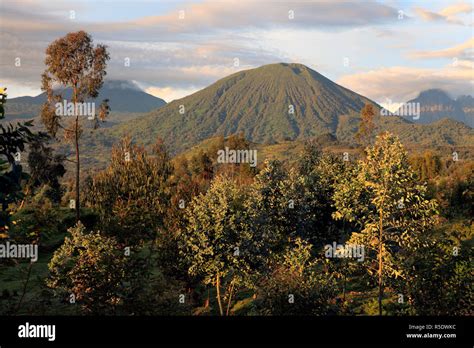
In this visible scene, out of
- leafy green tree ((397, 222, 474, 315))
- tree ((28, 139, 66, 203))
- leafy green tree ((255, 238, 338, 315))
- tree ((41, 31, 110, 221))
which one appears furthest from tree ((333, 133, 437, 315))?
tree ((28, 139, 66, 203))

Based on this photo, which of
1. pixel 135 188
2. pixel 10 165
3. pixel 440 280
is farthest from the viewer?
pixel 135 188

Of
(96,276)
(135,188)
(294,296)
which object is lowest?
(294,296)

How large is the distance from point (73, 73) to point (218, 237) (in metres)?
39.7

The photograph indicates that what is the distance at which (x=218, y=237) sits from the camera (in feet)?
127

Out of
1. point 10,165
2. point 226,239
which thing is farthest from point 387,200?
point 10,165

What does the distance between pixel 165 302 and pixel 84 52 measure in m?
47.3

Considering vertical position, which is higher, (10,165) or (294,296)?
(10,165)

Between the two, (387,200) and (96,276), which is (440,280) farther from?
(96,276)

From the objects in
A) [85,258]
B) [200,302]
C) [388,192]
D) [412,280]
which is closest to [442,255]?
[412,280]

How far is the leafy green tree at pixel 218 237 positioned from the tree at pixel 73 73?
108ft

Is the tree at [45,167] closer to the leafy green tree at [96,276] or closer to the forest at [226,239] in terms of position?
the forest at [226,239]

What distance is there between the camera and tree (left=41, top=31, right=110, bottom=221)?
221ft

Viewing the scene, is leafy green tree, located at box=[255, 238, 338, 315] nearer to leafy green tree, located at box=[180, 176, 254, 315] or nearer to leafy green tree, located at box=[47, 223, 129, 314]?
leafy green tree, located at box=[47, 223, 129, 314]

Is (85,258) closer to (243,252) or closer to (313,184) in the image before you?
(243,252)
